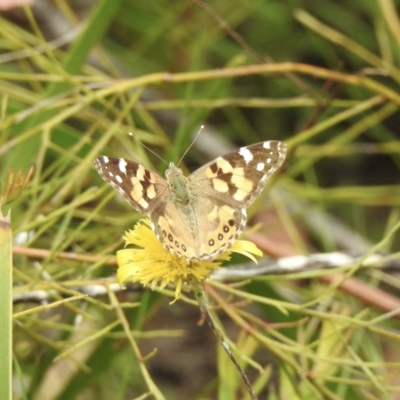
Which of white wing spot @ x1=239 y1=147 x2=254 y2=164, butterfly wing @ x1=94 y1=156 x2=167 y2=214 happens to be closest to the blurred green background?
butterfly wing @ x1=94 y1=156 x2=167 y2=214

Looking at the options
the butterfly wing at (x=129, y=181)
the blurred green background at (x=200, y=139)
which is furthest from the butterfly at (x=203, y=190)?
the blurred green background at (x=200, y=139)

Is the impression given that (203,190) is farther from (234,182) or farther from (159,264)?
(159,264)

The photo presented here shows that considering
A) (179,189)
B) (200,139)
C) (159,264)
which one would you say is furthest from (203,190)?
(200,139)

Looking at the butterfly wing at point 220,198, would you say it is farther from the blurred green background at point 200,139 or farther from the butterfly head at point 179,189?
the blurred green background at point 200,139

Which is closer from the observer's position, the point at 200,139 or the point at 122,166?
the point at 122,166

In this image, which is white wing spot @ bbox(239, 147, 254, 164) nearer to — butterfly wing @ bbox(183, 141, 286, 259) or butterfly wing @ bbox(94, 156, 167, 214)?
butterfly wing @ bbox(183, 141, 286, 259)

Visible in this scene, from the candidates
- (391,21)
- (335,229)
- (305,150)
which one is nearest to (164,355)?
(335,229)

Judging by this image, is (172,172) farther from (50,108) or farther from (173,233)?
(50,108)
